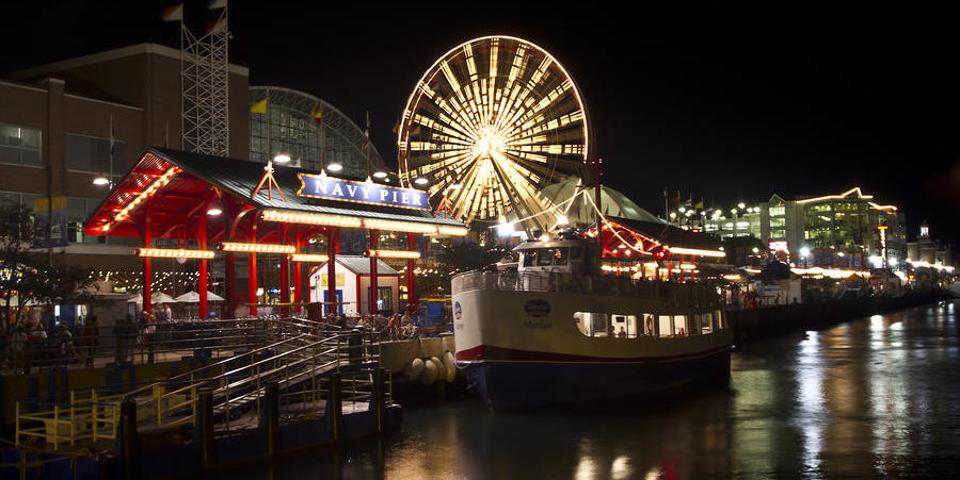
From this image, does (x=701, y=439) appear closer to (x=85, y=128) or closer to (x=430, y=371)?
(x=430, y=371)

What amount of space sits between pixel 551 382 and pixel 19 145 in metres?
42.1

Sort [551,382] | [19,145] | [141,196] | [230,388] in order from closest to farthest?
[230,388]
[551,382]
[141,196]
[19,145]

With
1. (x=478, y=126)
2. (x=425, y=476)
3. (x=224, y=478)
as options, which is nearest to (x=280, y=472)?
Result: (x=224, y=478)

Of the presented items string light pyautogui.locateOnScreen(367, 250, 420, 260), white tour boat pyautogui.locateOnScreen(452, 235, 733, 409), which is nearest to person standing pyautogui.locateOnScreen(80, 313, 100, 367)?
white tour boat pyautogui.locateOnScreen(452, 235, 733, 409)

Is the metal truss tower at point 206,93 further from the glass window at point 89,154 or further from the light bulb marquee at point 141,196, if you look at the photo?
the light bulb marquee at point 141,196

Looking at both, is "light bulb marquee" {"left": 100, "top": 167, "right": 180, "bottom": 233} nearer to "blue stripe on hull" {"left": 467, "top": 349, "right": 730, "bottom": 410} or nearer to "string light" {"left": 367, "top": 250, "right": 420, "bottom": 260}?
"string light" {"left": 367, "top": 250, "right": 420, "bottom": 260}

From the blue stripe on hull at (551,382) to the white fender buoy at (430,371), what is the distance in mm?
2192

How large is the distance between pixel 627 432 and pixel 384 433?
7465mm

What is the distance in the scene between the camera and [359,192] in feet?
130

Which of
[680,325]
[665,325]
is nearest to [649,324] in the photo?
[665,325]

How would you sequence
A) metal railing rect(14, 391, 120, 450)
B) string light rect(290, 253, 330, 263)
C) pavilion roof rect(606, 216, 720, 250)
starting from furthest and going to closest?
pavilion roof rect(606, 216, 720, 250)
string light rect(290, 253, 330, 263)
metal railing rect(14, 391, 120, 450)

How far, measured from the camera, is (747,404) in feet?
118

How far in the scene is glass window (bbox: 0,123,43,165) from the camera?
189 feet

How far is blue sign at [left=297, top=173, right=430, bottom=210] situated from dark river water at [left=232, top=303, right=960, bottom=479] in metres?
9.89
